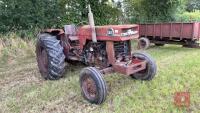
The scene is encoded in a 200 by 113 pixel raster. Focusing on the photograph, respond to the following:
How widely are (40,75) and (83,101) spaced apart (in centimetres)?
215

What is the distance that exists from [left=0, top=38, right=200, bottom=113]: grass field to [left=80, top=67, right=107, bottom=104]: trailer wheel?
0.12 m

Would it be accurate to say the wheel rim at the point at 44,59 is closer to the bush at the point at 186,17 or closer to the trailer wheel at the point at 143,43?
the trailer wheel at the point at 143,43

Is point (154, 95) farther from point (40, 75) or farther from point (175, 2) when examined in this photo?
point (175, 2)

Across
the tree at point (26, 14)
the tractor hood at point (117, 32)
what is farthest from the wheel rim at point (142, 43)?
the tractor hood at point (117, 32)

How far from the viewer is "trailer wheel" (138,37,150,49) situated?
10172mm

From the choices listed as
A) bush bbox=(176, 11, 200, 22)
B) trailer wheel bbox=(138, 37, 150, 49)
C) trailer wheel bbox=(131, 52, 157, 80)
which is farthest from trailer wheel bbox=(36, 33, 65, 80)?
bush bbox=(176, 11, 200, 22)

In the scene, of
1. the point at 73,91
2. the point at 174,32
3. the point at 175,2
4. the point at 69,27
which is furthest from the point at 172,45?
the point at 73,91

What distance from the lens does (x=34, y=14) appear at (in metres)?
10.5

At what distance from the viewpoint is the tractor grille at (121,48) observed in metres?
5.11

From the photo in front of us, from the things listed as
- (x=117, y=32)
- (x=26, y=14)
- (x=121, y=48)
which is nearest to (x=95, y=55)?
(x=121, y=48)

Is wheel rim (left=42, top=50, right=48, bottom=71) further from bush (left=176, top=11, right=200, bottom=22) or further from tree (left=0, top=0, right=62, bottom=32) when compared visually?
bush (left=176, top=11, right=200, bottom=22)

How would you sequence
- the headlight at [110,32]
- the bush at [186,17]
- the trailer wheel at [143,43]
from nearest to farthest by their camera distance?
the headlight at [110,32], the trailer wheel at [143,43], the bush at [186,17]

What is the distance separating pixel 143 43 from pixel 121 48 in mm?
5352

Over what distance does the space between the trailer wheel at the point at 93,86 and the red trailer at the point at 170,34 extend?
5.44m
